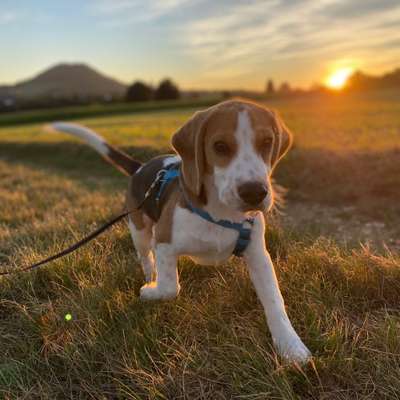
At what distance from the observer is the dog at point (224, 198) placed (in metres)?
2.52

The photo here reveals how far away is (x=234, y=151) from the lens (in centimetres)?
256

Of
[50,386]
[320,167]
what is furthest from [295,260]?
[320,167]

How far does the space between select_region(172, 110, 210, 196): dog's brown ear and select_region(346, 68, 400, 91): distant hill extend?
47927mm

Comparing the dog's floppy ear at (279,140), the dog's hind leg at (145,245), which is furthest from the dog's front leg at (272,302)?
the dog's hind leg at (145,245)

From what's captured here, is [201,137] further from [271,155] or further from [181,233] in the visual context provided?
[181,233]

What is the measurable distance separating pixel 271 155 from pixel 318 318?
104 centimetres

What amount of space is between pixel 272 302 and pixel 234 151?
3.03ft

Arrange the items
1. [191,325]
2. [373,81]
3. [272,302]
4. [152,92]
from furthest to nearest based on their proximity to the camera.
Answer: [152,92] → [373,81] → [191,325] → [272,302]

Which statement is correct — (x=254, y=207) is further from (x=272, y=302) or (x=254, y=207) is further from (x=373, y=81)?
(x=373, y=81)

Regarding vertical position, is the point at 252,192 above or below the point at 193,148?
below

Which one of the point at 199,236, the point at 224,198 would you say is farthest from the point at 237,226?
the point at 224,198

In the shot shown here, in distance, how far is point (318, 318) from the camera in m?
2.92

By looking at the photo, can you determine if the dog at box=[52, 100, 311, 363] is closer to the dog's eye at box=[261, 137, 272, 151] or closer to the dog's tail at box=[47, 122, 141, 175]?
the dog's eye at box=[261, 137, 272, 151]

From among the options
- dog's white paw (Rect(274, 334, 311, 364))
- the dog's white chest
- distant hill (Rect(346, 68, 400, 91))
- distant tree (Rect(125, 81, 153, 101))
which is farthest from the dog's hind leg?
distant tree (Rect(125, 81, 153, 101))
